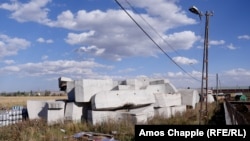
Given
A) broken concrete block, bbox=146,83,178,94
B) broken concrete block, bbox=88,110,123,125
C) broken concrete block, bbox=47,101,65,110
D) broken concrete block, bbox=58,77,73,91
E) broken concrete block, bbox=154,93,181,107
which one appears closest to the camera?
broken concrete block, bbox=88,110,123,125

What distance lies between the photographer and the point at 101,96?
49.1ft

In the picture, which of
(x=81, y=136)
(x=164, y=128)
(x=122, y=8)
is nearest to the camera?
(x=164, y=128)

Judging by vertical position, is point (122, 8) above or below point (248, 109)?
above

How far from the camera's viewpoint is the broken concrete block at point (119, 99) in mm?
14898

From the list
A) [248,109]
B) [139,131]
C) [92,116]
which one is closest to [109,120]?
[92,116]

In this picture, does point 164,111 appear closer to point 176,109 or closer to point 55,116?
point 176,109

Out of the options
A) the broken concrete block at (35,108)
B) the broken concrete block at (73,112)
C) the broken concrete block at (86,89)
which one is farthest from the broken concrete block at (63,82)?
the broken concrete block at (86,89)

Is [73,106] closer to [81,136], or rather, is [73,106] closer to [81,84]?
[81,84]

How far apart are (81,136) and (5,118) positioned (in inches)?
251

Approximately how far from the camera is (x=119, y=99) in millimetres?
15484

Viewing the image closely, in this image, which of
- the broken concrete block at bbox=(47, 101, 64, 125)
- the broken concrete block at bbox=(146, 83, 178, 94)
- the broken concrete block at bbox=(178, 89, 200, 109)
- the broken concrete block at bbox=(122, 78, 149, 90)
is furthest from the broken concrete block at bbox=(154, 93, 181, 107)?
the broken concrete block at bbox=(47, 101, 64, 125)

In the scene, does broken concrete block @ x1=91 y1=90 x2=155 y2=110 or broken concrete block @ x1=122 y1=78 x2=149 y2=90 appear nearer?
broken concrete block @ x1=91 y1=90 x2=155 y2=110

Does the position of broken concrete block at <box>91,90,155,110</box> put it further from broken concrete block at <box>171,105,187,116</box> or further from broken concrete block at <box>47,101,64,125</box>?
broken concrete block at <box>171,105,187,116</box>

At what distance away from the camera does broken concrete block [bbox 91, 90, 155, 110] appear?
14.9 m
